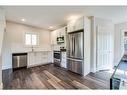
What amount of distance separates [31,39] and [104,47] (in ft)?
13.6

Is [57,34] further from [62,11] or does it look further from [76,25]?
[62,11]

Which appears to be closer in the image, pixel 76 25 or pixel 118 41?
pixel 76 25

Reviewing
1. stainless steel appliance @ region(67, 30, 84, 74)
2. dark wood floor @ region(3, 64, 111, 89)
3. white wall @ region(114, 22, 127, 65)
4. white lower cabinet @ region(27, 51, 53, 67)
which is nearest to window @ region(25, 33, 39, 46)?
white lower cabinet @ region(27, 51, 53, 67)

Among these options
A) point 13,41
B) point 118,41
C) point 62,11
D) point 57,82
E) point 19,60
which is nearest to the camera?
point 57,82

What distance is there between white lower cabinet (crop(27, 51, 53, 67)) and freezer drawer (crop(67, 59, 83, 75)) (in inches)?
81.6

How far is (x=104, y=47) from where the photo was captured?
468 centimetres

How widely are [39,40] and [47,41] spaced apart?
2.17 ft

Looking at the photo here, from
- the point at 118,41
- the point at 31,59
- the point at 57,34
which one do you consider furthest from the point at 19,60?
the point at 118,41

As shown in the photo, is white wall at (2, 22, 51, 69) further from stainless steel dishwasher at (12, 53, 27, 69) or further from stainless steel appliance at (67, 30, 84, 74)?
stainless steel appliance at (67, 30, 84, 74)

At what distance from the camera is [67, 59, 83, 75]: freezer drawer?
4.01m

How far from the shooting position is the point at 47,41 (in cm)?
706
